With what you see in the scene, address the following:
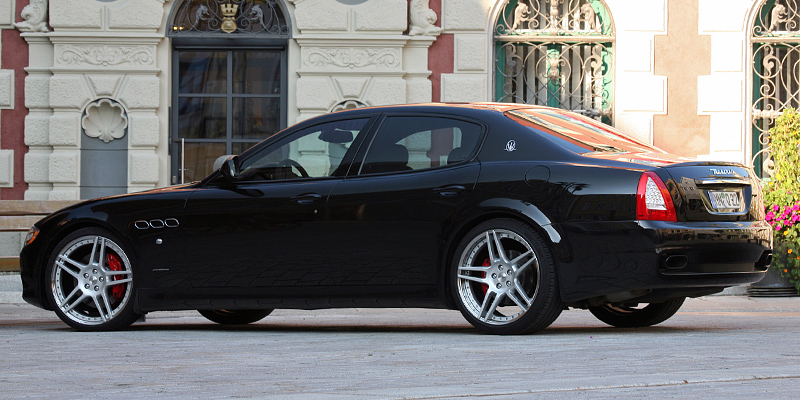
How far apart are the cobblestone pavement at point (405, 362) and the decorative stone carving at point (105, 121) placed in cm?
739

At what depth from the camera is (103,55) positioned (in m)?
15.0

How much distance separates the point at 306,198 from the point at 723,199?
2.37 metres

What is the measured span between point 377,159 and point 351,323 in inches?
83.9

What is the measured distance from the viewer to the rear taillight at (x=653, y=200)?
605cm

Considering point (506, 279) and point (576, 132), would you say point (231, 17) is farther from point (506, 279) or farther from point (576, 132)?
point (506, 279)

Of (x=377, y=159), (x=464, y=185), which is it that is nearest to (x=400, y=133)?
(x=377, y=159)

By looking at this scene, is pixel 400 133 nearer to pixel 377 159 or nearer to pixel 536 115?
pixel 377 159

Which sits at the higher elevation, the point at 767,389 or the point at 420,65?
the point at 420,65

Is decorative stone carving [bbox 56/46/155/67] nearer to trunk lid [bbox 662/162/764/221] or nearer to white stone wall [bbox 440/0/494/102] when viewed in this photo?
white stone wall [bbox 440/0/494/102]

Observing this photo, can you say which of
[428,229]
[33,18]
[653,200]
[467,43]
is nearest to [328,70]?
[467,43]

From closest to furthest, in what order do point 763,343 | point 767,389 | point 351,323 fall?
point 767,389
point 763,343
point 351,323

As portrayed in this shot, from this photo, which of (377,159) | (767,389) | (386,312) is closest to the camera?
(767,389)

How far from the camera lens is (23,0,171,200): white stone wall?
15.0 meters

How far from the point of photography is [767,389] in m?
4.30
